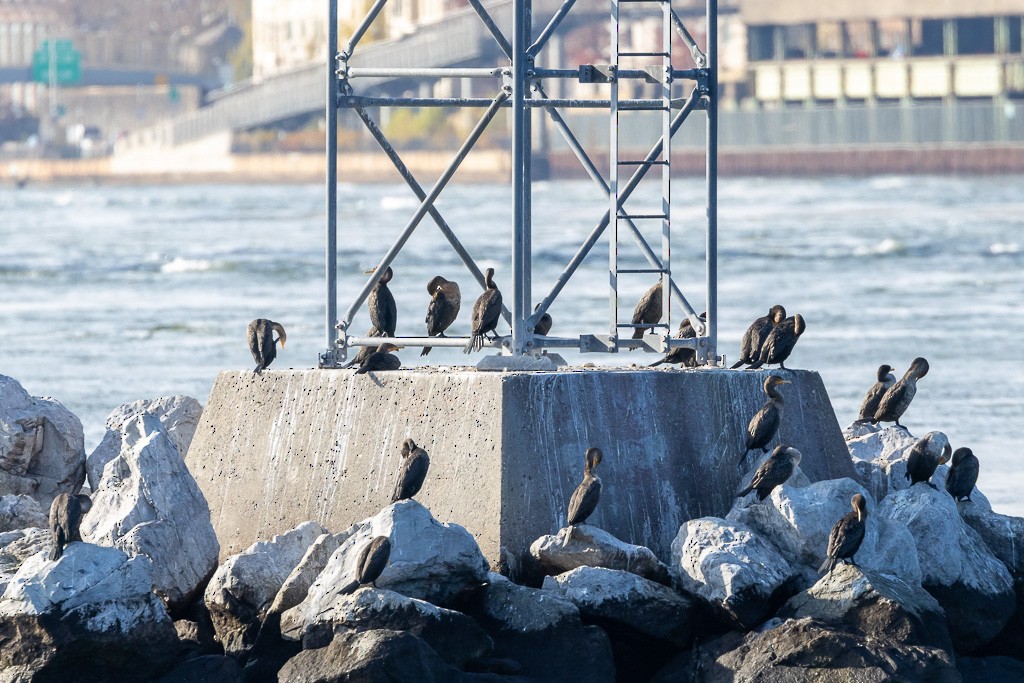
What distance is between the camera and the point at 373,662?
363 inches

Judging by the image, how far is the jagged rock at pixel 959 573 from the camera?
10523mm

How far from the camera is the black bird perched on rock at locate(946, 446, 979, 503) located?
1188 cm

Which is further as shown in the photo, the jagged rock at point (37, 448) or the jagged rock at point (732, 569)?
the jagged rock at point (37, 448)

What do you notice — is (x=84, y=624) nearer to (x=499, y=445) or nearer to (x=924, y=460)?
(x=499, y=445)

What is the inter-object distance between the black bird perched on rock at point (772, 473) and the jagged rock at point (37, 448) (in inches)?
193

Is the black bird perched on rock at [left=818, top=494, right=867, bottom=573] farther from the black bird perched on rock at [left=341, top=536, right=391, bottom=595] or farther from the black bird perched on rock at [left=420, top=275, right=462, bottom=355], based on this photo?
the black bird perched on rock at [left=420, top=275, right=462, bottom=355]

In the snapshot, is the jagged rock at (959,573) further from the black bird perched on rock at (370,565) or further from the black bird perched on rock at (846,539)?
the black bird perched on rock at (370,565)

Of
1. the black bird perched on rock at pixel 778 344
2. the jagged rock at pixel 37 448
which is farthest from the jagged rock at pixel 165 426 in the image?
the black bird perched on rock at pixel 778 344

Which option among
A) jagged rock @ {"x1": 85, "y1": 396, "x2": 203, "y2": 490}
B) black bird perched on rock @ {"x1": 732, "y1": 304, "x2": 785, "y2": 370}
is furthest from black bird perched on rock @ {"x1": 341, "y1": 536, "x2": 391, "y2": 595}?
jagged rock @ {"x1": 85, "y1": 396, "x2": 203, "y2": 490}

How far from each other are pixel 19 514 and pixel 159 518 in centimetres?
197

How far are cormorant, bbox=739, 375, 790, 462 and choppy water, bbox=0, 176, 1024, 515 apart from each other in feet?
15.3

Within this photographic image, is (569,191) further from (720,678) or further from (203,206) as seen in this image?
(720,678)

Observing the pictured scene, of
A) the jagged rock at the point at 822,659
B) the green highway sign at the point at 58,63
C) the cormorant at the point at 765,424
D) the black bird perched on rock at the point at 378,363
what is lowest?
the jagged rock at the point at 822,659

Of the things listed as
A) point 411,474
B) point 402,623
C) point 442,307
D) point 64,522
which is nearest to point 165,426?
point 442,307
